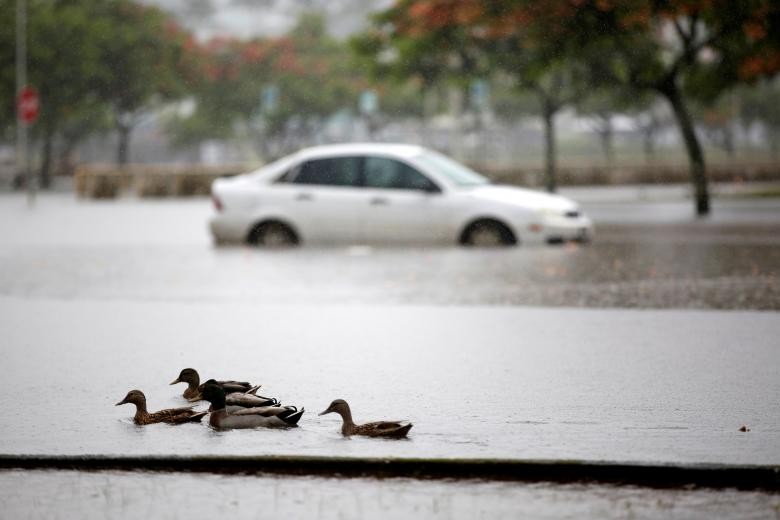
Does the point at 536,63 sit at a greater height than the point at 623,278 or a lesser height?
greater

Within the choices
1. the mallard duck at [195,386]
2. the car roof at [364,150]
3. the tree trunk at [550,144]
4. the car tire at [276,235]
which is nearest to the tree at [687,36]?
the car roof at [364,150]

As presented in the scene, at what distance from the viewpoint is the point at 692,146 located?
31.1m

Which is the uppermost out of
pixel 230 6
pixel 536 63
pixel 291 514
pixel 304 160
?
pixel 230 6

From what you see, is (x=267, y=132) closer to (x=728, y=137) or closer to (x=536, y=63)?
(x=728, y=137)

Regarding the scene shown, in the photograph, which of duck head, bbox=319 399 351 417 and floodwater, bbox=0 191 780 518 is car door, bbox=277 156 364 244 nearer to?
floodwater, bbox=0 191 780 518

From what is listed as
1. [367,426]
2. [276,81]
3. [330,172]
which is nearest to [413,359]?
[367,426]

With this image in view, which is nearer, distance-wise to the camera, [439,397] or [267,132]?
Result: [439,397]

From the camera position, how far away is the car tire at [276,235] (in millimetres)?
23125

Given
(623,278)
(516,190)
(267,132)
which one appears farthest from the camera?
(267,132)

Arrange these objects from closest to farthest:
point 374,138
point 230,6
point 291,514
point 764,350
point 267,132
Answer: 1. point 291,514
2. point 764,350
3. point 267,132
4. point 374,138
5. point 230,6

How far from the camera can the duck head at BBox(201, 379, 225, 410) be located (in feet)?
25.9

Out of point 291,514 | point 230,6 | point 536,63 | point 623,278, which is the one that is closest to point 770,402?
point 291,514

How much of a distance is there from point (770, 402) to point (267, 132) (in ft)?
249

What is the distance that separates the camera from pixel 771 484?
21.8 feet
